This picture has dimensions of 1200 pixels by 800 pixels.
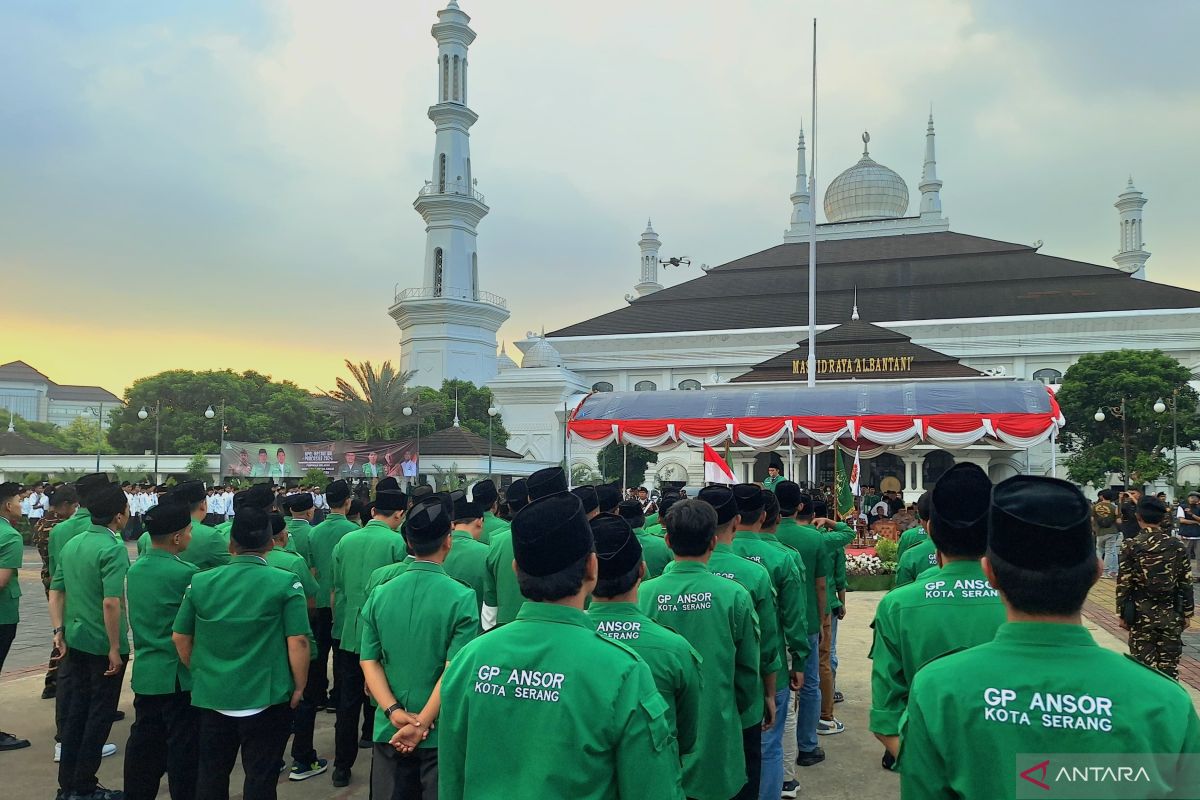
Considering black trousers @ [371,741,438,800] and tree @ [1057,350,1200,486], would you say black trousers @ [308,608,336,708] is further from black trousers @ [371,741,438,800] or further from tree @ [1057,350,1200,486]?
tree @ [1057,350,1200,486]

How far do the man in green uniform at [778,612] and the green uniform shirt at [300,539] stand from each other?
11.8ft

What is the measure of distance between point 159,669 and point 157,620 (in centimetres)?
26

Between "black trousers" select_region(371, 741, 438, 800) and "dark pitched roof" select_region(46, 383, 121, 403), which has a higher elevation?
"dark pitched roof" select_region(46, 383, 121, 403)

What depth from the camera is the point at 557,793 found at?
228 centimetres

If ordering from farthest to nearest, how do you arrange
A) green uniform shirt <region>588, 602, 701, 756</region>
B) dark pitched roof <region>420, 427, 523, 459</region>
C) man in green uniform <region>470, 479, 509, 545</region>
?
dark pitched roof <region>420, 427, 523, 459</region>
man in green uniform <region>470, 479, 509, 545</region>
green uniform shirt <region>588, 602, 701, 756</region>

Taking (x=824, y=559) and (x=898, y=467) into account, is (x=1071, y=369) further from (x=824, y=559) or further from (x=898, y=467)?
(x=824, y=559)

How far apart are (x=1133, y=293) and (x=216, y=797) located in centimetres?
5559

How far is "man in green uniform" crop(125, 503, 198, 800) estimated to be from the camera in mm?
4723

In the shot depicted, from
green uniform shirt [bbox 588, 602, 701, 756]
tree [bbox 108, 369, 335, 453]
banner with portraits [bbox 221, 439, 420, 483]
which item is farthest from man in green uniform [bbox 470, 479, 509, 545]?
tree [bbox 108, 369, 335, 453]

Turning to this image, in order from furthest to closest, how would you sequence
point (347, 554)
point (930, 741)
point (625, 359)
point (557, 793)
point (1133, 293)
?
point (625, 359)
point (1133, 293)
point (347, 554)
point (557, 793)
point (930, 741)

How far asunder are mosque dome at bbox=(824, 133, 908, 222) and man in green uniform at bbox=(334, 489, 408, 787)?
6178 centimetres

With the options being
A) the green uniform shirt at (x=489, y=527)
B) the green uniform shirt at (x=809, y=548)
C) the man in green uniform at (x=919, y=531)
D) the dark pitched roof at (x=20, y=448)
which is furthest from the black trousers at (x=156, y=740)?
the dark pitched roof at (x=20, y=448)

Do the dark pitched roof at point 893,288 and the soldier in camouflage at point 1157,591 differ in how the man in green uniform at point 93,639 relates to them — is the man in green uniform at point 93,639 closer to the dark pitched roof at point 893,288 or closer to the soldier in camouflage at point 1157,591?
the soldier in camouflage at point 1157,591

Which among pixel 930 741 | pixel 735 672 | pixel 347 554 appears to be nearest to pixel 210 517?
pixel 347 554
